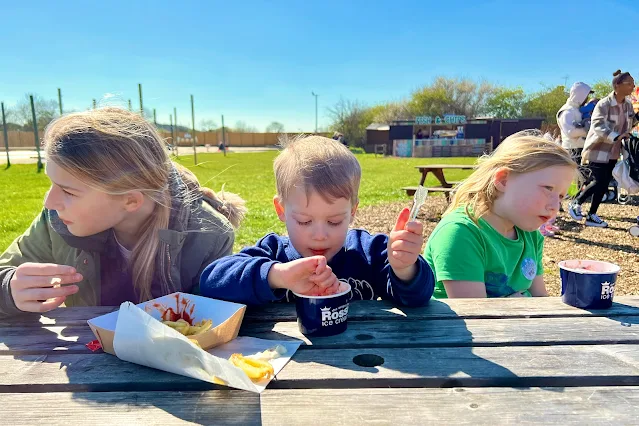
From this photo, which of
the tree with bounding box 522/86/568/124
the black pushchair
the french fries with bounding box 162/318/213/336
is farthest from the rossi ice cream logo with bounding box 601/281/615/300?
the tree with bounding box 522/86/568/124

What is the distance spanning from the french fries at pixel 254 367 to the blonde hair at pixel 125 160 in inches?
33.0

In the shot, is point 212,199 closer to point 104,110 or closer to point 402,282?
point 104,110

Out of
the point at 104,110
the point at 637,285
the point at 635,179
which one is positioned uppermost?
the point at 104,110

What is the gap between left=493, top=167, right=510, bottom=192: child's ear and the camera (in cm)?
222

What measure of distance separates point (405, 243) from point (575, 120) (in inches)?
291

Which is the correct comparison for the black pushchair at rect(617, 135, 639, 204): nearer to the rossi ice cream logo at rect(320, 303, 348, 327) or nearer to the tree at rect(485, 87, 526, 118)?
the rossi ice cream logo at rect(320, 303, 348, 327)

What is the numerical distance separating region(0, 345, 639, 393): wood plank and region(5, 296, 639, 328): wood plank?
248 millimetres

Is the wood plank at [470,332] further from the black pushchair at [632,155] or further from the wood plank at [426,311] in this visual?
the black pushchair at [632,155]

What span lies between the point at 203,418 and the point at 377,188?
1179 cm

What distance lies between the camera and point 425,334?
4.44 feet

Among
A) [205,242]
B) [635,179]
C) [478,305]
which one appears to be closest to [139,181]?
[205,242]

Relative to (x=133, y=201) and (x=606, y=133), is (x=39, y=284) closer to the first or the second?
(x=133, y=201)

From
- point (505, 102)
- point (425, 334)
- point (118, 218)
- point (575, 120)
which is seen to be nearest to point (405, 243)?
point (425, 334)

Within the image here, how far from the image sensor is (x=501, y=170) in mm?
2227
